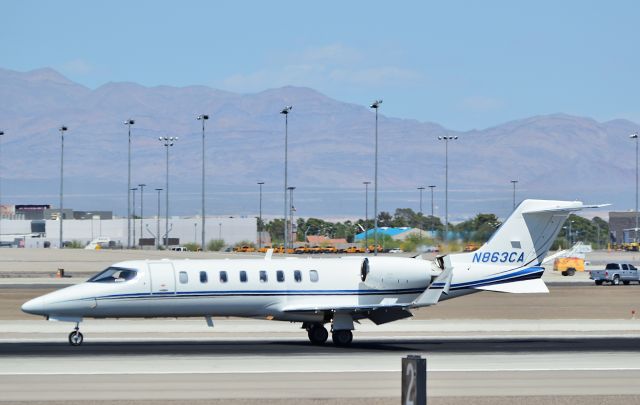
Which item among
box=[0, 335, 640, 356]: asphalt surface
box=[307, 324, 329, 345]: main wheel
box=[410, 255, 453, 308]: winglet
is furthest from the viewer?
box=[307, 324, 329, 345]: main wheel

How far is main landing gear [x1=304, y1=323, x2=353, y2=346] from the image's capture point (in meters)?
36.1

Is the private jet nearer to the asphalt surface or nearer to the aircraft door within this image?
the aircraft door

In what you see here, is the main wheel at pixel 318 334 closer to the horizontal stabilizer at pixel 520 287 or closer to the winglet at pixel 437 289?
the winglet at pixel 437 289

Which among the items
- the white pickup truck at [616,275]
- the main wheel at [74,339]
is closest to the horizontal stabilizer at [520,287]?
the main wheel at [74,339]

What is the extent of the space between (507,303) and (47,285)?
28647 mm

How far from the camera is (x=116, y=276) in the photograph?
35.7 meters

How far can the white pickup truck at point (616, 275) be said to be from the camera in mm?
81438

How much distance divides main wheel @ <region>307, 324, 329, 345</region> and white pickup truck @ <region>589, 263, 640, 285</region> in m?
47.9

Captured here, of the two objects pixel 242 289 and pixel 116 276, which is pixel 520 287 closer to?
pixel 242 289

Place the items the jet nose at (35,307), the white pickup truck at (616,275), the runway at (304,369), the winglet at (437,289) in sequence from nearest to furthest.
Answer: the runway at (304,369) → the jet nose at (35,307) → the winglet at (437,289) → the white pickup truck at (616,275)

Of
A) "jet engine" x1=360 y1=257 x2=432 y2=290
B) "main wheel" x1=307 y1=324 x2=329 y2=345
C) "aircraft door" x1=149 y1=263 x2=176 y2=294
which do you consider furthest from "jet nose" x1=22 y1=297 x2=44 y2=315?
"jet engine" x1=360 y1=257 x2=432 y2=290

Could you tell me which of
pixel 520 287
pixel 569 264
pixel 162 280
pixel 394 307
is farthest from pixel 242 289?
pixel 569 264

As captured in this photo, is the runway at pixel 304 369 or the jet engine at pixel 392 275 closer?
the runway at pixel 304 369

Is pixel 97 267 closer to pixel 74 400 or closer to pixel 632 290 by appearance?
pixel 632 290
